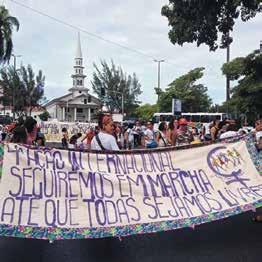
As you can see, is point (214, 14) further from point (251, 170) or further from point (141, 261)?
point (141, 261)

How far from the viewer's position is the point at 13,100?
64875mm

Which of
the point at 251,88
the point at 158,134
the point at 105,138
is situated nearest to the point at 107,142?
the point at 105,138

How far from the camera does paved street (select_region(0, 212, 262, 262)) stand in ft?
17.5

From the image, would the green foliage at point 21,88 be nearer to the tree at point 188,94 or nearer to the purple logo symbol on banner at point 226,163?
the tree at point 188,94

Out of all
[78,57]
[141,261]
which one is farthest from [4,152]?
[78,57]

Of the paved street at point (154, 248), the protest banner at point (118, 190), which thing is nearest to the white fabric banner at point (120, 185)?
the protest banner at point (118, 190)

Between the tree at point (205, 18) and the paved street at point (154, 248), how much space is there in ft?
30.2

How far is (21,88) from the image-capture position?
221 ft

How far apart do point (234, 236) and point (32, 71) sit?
65.6 metres

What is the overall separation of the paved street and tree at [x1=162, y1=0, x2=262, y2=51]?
30.2 feet

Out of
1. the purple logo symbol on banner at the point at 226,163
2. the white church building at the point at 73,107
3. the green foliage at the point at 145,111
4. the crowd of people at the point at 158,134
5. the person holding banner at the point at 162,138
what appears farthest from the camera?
the white church building at the point at 73,107

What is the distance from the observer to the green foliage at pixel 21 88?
219ft

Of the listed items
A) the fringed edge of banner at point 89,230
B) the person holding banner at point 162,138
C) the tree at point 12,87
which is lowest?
the fringed edge of banner at point 89,230

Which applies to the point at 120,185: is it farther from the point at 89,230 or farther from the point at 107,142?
the point at 107,142
